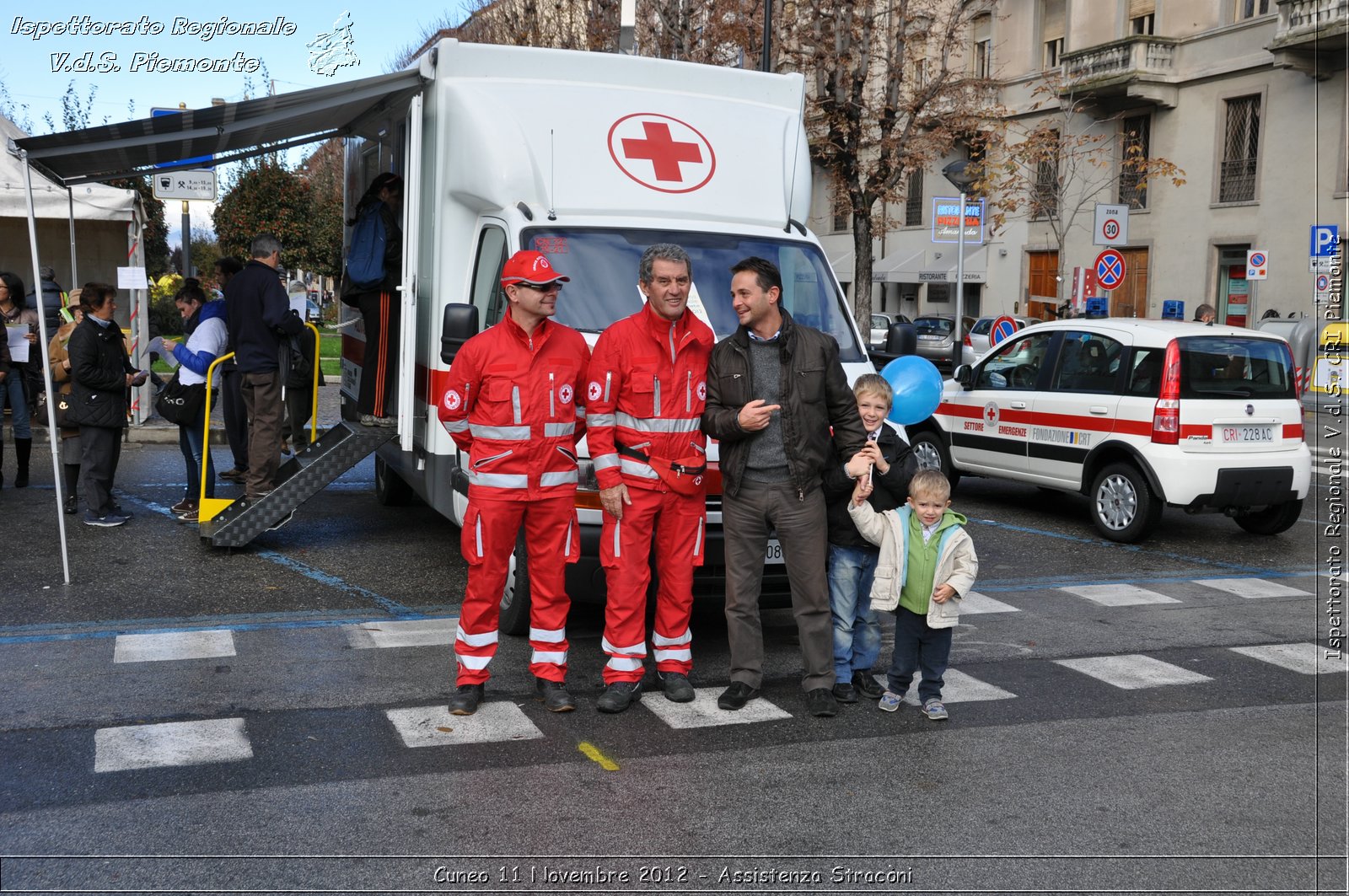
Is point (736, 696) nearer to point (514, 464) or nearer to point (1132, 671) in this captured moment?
point (514, 464)

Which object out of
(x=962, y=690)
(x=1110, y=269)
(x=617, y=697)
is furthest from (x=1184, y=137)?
(x=617, y=697)

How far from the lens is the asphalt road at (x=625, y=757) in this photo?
3.93 metres

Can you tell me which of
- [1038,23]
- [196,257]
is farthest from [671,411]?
[196,257]

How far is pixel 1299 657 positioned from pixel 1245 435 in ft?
10.9

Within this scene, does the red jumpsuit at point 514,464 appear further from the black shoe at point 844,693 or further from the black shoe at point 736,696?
the black shoe at point 844,693

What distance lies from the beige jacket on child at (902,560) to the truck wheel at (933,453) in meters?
6.54

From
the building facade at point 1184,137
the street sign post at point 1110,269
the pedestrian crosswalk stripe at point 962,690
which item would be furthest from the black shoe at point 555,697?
the building facade at point 1184,137

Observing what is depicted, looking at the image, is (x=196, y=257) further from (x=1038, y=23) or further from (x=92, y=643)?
(x=92, y=643)

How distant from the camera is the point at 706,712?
18.0ft

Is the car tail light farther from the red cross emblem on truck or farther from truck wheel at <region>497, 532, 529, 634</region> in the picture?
truck wheel at <region>497, 532, 529, 634</region>

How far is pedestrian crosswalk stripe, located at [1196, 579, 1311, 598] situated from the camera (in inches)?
325

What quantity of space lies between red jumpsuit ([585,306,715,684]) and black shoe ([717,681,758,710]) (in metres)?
0.38

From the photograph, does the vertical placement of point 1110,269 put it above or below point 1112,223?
below

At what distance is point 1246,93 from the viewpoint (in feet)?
96.3
